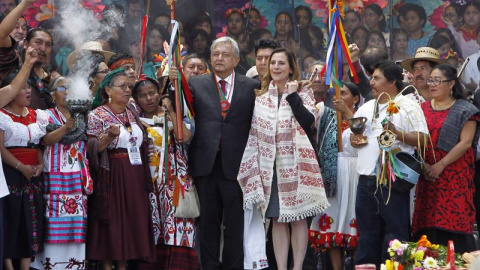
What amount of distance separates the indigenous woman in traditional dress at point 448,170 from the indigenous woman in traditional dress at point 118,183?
2663mm

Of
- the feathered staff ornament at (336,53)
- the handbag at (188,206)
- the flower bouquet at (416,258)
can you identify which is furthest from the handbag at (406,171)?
the handbag at (188,206)

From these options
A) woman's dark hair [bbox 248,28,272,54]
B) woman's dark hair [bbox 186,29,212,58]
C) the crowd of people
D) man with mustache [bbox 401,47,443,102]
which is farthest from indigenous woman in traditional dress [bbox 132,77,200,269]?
woman's dark hair [bbox 248,28,272,54]

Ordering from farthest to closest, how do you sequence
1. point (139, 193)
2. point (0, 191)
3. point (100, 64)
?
1. point (100, 64)
2. point (139, 193)
3. point (0, 191)

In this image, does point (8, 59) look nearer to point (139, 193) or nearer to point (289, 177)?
point (139, 193)

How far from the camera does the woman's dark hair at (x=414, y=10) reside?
42.8ft

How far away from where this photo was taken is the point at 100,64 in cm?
1004

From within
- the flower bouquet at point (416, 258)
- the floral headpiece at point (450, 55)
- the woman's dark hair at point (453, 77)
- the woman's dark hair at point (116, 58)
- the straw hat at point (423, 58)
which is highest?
the floral headpiece at point (450, 55)

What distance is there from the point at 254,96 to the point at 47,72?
6.85ft

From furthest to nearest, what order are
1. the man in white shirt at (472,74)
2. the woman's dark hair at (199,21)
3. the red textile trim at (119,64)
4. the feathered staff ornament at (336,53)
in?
1. the woman's dark hair at (199,21)
2. the man in white shirt at (472,74)
3. the red textile trim at (119,64)
4. the feathered staff ornament at (336,53)

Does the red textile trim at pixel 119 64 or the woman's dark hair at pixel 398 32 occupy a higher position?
the woman's dark hair at pixel 398 32

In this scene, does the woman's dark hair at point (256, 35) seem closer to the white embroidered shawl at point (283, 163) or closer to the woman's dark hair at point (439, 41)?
the woman's dark hair at point (439, 41)

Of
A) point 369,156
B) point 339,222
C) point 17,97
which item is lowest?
point 339,222

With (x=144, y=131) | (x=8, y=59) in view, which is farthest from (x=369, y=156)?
(x=8, y=59)

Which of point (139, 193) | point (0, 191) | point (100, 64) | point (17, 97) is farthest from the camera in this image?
point (100, 64)
